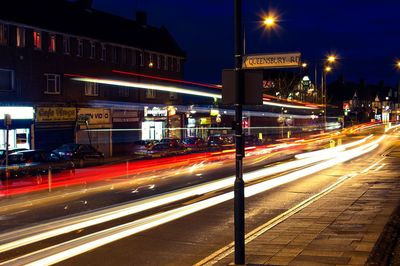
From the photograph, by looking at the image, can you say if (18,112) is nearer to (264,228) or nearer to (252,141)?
(252,141)

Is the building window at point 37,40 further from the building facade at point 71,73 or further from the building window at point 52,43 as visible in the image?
the building window at point 52,43

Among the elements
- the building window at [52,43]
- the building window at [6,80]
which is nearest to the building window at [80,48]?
the building window at [52,43]

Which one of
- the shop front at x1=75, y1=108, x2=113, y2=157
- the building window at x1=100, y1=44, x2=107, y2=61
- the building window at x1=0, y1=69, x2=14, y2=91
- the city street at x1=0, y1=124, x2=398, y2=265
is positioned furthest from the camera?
the building window at x1=100, y1=44, x2=107, y2=61

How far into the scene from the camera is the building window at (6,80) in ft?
123

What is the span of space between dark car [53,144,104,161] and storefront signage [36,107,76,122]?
3.47 m

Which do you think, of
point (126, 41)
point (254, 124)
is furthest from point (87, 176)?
point (254, 124)

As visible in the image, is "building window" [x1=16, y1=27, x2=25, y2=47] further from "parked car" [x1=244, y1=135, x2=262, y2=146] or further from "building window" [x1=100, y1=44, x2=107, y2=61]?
"parked car" [x1=244, y1=135, x2=262, y2=146]

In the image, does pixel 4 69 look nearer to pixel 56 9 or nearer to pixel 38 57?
pixel 38 57

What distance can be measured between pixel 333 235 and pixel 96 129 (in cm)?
3498

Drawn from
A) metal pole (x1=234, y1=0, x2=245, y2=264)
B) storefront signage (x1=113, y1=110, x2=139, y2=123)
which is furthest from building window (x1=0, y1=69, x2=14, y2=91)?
metal pole (x1=234, y1=0, x2=245, y2=264)

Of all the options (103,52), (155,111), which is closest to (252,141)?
(155,111)

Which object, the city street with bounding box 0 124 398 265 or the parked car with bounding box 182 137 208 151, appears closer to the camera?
the city street with bounding box 0 124 398 265

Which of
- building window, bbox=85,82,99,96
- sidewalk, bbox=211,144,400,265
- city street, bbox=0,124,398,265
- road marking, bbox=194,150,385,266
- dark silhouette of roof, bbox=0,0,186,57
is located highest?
dark silhouette of roof, bbox=0,0,186,57

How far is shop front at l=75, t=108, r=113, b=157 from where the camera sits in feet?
138
